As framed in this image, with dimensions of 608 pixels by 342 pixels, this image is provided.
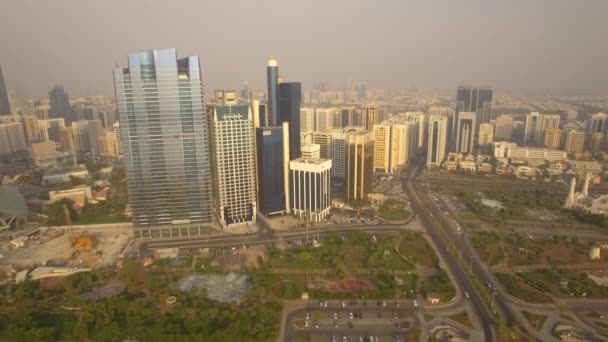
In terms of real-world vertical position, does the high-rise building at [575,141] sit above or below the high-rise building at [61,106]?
below

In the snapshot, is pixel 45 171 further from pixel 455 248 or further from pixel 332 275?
pixel 455 248

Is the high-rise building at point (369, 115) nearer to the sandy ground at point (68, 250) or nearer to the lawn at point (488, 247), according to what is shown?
the lawn at point (488, 247)

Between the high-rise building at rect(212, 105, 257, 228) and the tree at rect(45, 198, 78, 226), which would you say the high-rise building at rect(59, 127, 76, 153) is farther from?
the high-rise building at rect(212, 105, 257, 228)

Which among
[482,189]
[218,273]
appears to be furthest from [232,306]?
[482,189]

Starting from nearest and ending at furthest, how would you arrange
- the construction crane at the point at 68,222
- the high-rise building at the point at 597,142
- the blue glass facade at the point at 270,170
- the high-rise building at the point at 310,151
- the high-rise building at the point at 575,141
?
1. the construction crane at the point at 68,222
2. the blue glass facade at the point at 270,170
3. the high-rise building at the point at 310,151
4. the high-rise building at the point at 597,142
5. the high-rise building at the point at 575,141

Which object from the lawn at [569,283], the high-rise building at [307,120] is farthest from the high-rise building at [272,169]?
the high-rise building at [307,120]

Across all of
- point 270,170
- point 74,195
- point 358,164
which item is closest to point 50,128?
point 74,195
